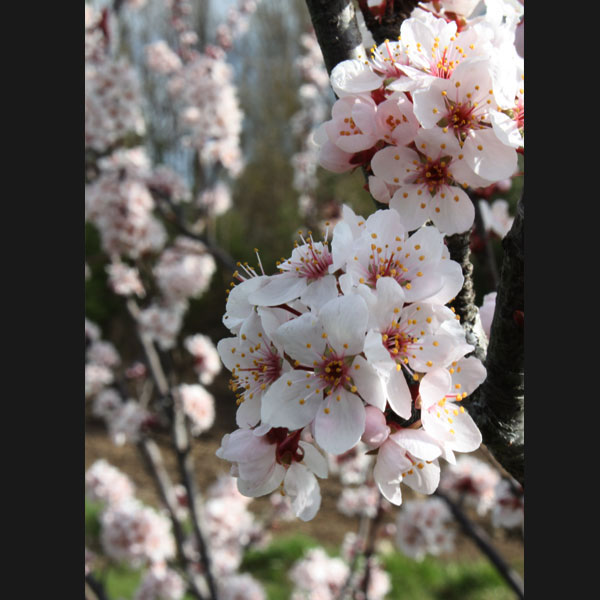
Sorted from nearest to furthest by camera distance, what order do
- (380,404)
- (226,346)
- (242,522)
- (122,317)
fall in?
1. (380,404)
2. (226,346)
3. (242,522)
4. (122,317)

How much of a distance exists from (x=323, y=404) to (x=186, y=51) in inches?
152

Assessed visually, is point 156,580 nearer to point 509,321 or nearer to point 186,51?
point 509,321

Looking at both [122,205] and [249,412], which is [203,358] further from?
[249,412]

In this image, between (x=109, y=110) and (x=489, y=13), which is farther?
(x=109, y=110)

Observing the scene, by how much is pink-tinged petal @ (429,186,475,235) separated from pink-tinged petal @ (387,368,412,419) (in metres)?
0.24

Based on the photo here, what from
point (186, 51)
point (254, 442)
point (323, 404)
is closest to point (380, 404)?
point (323, 404)

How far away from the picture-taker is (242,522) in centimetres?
356

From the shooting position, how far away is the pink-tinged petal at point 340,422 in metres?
0.63

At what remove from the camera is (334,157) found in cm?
84

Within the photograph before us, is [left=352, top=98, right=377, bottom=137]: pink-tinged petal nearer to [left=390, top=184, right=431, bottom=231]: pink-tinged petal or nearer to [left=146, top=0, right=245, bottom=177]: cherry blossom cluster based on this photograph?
[left=390, top=184, right=431, bottom=231]: pink-tinged petal

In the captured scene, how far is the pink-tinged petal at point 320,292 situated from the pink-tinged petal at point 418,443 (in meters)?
0.17

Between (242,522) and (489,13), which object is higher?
(489,13)

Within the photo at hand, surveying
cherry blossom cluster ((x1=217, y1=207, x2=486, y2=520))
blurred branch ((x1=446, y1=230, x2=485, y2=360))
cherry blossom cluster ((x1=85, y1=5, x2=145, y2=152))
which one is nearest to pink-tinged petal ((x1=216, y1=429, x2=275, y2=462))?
cherry blossom cluster ((x1=217, y1=207, x2=486, y2=520))

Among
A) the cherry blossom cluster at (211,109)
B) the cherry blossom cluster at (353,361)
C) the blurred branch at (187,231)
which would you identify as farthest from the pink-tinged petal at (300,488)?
the cherry blossom cluster at (211,109)
